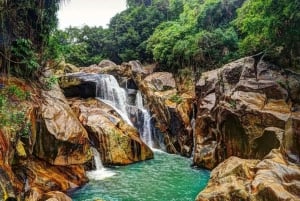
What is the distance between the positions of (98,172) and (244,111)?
23.4 feet

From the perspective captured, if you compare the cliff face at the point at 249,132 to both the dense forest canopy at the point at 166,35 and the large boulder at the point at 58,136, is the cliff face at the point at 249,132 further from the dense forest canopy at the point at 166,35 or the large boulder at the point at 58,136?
the large boulder at the point at 58,136

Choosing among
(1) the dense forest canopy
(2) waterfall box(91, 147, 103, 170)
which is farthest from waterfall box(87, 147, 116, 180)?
(1) the dense forest canopy

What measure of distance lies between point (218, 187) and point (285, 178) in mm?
1607

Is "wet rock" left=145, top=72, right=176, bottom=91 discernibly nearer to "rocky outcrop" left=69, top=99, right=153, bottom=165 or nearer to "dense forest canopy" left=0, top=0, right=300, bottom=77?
"dense forest canopy" left=0, top=0, right=300, bottom=77

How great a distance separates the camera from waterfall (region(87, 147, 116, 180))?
1390cm

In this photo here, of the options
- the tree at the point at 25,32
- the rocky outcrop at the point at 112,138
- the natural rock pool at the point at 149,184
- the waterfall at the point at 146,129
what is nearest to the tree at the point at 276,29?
the natural rock pool at the point at 149,184

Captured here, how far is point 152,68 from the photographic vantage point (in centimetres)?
2758

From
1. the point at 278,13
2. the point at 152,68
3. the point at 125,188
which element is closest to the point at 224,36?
the point at 152,68

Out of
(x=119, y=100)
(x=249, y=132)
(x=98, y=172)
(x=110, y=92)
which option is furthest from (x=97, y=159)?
(x=249, y=132)

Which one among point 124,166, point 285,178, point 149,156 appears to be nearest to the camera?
point 285,178

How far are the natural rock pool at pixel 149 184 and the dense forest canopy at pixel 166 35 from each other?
5.43 meters

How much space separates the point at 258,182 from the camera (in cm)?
718

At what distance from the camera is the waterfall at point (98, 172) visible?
45.6ft

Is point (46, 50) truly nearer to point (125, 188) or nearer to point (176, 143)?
point (125, 188)
